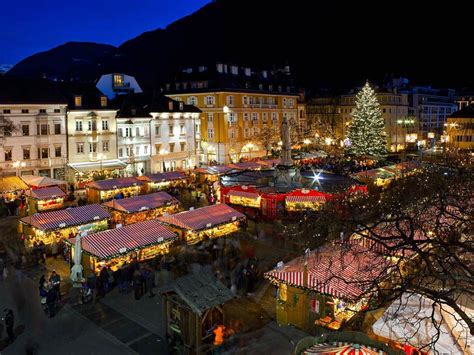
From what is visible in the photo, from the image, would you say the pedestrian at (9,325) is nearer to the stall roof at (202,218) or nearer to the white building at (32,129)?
the stall roof at (202,218)

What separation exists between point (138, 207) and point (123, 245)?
7.16m

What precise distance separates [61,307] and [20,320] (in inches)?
54.1

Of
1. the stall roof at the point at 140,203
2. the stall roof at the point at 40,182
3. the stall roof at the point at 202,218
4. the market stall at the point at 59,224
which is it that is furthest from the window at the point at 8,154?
the stall roof at the point at 202,218

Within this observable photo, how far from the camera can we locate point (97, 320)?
14.1 metres

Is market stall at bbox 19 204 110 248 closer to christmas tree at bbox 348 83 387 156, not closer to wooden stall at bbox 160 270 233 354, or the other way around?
wooden stall at bbox 160 270 233 354

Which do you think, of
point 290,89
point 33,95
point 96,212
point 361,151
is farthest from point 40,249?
point 290,89

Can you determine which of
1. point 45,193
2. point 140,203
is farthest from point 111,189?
point 140,203

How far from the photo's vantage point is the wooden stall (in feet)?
35.6

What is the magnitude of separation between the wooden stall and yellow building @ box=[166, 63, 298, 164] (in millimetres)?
42213

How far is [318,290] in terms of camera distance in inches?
488

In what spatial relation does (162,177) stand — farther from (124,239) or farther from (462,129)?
(462,129)

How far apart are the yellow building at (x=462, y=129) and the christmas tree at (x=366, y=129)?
1603 cm

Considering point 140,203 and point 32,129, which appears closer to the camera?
point 140,203

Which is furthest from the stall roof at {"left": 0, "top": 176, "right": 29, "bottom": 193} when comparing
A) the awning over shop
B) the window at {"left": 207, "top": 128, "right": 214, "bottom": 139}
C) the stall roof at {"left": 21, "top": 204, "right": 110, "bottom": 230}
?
the window at {"left": 207, "top": 128, "right": 214, "bottom": 139}
